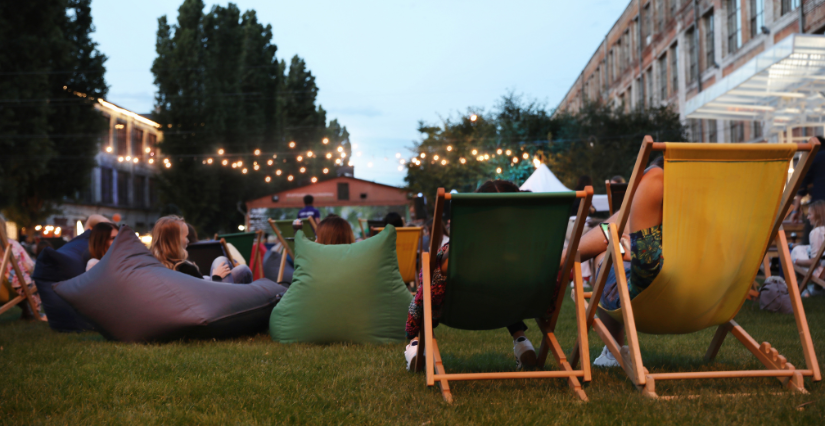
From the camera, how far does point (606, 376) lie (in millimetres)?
3094

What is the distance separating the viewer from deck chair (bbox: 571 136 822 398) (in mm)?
2561

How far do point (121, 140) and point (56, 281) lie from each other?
3835 cm

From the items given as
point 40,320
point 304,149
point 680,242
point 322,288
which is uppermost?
point 304,149

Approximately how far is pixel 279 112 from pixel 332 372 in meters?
38.0

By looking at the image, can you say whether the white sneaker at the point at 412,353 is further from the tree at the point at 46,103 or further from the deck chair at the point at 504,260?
the tree at the point at 46,103

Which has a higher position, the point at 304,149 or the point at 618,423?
the point at 304,149

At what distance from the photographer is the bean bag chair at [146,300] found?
13.5ft

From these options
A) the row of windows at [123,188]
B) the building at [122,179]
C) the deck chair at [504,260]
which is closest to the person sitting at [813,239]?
the deck chair at [504,260]

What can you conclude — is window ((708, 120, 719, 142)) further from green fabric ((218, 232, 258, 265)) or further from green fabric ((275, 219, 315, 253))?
green fabric ((218, 232, 258, 265))

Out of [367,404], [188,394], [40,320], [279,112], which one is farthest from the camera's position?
[279,112]

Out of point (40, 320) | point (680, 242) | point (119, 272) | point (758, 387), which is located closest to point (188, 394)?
point (119, 272)

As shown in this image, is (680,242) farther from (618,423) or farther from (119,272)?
(119,272)

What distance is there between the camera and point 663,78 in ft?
94.6

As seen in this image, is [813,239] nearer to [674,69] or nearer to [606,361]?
[606,361]
